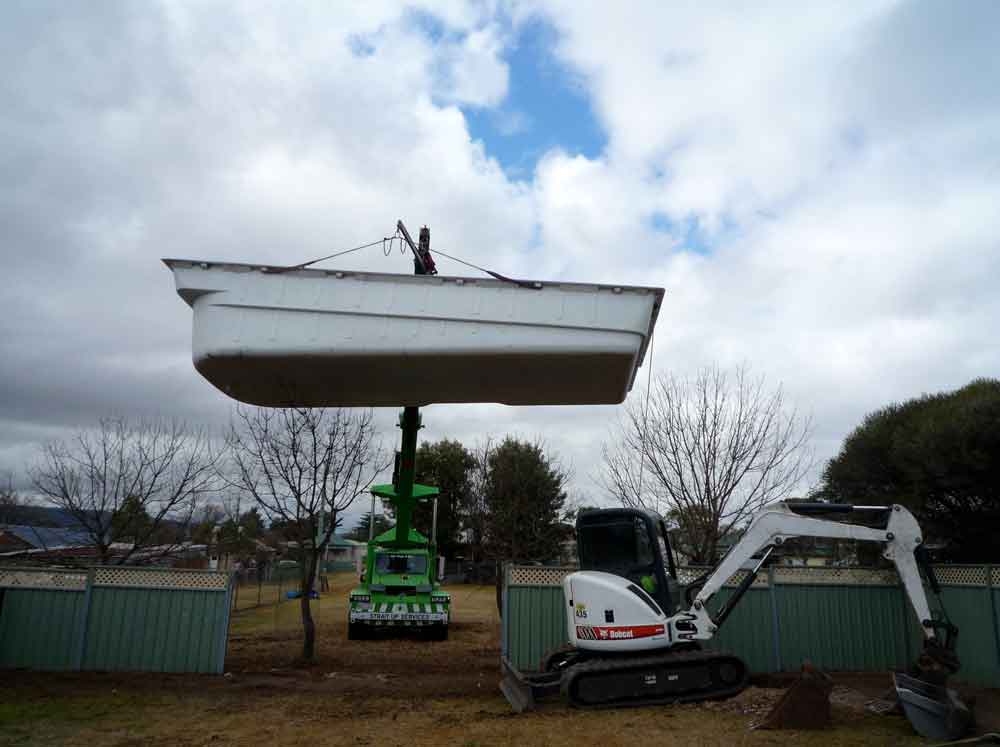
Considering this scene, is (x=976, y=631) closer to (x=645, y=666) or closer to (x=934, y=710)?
(x=934, y=710)

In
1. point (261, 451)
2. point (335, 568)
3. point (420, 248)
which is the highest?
point (420, 248)

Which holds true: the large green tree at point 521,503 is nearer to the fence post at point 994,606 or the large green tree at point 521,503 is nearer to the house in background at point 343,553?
the fence post at point 994,606

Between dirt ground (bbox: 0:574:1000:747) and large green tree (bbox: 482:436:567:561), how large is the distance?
1266 cm

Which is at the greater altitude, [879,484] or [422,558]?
[879,484]

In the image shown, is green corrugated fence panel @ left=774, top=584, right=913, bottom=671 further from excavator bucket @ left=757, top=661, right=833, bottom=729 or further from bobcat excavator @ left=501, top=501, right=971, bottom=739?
excavator bucket @ left=757, top=661, right=833, bottom=729

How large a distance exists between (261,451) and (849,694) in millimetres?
8814

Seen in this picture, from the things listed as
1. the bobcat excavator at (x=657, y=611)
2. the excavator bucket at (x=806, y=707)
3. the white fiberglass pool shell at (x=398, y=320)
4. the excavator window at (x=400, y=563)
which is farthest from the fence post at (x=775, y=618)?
the excavator window at (x=400, y=563)

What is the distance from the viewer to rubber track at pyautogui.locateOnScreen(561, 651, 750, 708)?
7.91 metres

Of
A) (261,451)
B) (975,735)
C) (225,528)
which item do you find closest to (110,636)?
(261,451)

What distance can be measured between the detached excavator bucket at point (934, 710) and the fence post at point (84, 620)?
10.1m

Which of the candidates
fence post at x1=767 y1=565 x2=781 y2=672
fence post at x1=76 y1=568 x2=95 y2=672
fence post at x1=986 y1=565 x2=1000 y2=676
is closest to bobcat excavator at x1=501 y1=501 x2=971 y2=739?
fence post at x1=986 y1=565 x2=1000 y2=676

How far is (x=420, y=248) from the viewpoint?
1220 centimetres

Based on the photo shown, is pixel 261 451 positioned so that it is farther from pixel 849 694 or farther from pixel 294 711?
pixel 849 694

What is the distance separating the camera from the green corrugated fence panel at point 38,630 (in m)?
9.86
